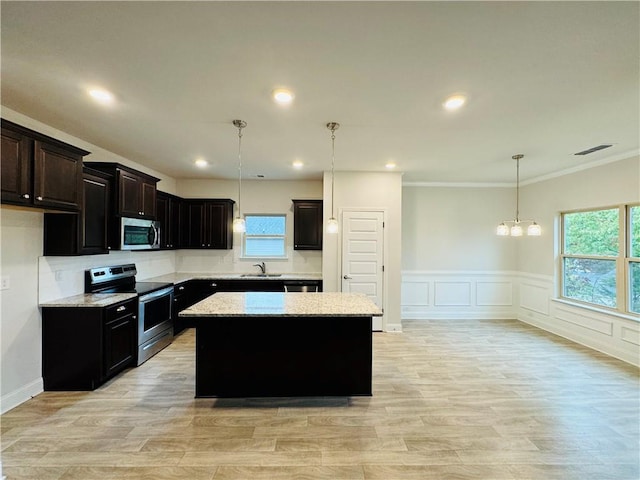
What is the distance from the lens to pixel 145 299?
3754 millimetres

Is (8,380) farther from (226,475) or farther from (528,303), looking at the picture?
(528,303)

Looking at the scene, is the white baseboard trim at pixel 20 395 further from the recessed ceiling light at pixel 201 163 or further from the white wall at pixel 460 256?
the white wall at pixel 460 256

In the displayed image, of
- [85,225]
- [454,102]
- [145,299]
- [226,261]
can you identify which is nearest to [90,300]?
[145,299]

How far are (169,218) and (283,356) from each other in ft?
11.9

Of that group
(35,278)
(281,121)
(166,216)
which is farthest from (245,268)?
(281,121)

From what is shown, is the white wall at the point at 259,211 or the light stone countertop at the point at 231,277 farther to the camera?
the white wall at the point at 259,211

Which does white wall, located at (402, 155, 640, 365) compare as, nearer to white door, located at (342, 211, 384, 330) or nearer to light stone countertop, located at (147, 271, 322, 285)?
white door, located at (342, 211, 384, 330)

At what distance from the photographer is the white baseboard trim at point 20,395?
2661 mm

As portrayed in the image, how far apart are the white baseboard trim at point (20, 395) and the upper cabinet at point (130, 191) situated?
190 centimetres

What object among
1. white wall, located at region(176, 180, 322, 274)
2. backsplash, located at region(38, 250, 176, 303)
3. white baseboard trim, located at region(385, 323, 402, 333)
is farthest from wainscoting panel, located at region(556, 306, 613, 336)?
backsplash, located at region(38, 250, 176, 303)

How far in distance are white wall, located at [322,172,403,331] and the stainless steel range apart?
244 centimetres

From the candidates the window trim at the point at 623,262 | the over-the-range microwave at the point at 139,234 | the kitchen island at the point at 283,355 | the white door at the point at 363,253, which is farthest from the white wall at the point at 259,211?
the window trim at the point at 623,262

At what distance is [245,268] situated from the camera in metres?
5.93

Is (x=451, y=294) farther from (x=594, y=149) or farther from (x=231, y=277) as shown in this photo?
(x=231, y=277)
